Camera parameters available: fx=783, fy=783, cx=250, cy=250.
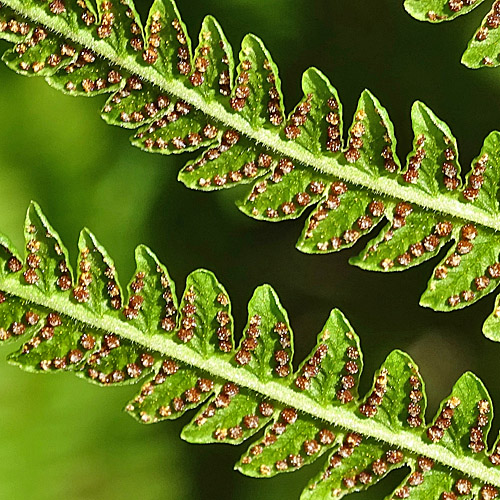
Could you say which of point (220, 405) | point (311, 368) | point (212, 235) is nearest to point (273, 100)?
point (311, 368)

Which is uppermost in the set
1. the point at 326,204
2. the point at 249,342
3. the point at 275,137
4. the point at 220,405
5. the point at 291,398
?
the point at 275,137

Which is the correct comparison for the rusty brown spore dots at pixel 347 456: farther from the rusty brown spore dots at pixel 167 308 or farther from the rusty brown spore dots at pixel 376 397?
the rusty brown spore dots at pixel 167 308

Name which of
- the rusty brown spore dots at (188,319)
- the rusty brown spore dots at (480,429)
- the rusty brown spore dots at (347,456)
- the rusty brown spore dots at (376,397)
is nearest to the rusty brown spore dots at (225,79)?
the rusty brown spore dots at (188,319)

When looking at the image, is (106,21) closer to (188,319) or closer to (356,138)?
(356,138)

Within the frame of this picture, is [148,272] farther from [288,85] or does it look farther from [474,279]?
[288,85]

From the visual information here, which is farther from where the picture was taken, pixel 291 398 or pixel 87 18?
pixel 291 398

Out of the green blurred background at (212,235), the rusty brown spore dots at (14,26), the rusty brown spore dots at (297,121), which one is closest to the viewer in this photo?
the rusty brown spore dots at (14,26)
